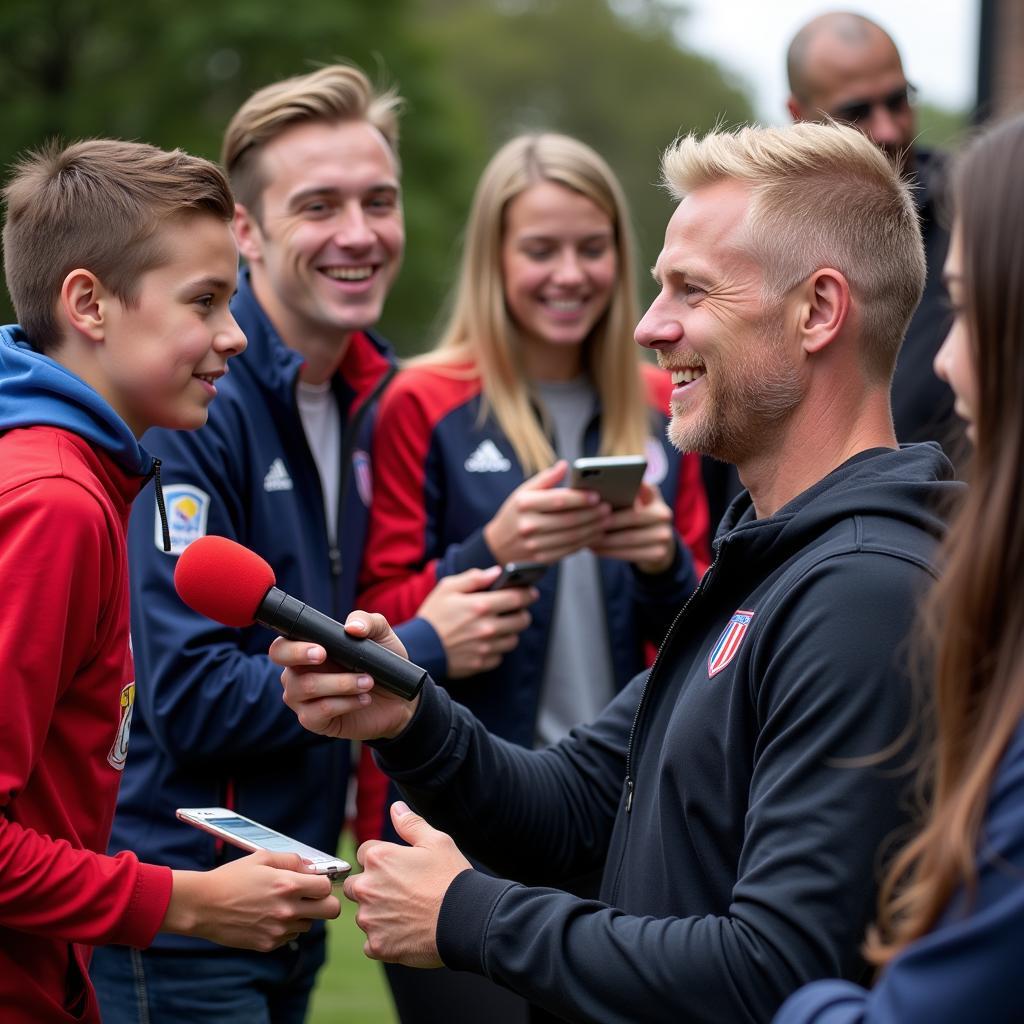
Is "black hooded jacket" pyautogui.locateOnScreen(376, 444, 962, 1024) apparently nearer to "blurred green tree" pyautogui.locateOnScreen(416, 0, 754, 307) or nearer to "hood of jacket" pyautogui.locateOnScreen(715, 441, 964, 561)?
"hood of jacket" pyautogui.locateOnScreen(715, 441, 964, 561)

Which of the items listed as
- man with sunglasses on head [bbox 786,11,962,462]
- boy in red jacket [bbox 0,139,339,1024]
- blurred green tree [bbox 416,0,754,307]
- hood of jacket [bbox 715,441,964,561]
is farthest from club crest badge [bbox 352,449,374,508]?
blurred green tree [bbox 416,0,754,307]

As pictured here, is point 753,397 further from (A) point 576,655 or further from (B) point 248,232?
(B) point 248,232

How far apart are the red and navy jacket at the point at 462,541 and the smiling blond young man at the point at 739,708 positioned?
97 cm

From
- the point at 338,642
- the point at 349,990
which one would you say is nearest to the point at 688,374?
the point at 338,642

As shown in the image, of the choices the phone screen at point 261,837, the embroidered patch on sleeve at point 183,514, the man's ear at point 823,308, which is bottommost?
the phone screen at point 261,837

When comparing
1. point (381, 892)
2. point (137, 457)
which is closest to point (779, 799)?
point (381, 892)

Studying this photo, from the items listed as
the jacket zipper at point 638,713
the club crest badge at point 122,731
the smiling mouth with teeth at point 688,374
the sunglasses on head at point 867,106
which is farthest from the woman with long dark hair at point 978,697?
the sunglasses on head at point 867,106

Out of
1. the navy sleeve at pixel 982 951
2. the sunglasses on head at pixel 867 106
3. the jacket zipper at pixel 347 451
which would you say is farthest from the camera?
the sunglasses on head at pixel 867 106

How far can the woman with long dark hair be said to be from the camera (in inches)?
68.9

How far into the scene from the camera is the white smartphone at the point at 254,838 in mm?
2877

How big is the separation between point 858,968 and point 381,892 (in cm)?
88

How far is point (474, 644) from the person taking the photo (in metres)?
4.10

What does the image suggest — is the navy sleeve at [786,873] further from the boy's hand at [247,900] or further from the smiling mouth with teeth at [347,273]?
the smiling mouth with teeth at [347,273]

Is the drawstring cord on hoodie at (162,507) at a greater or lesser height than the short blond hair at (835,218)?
lesser
